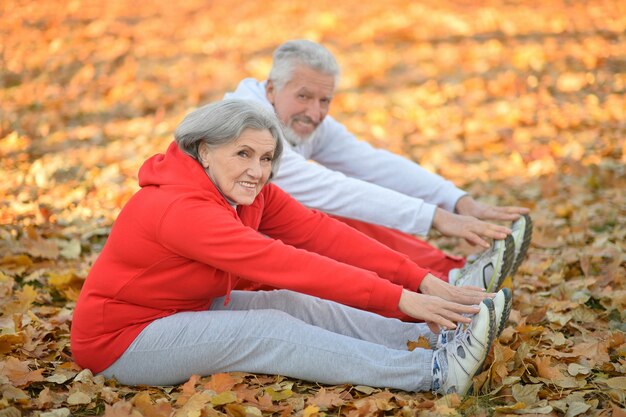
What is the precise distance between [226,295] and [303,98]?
1.37 m

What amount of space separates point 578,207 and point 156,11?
8.59 m

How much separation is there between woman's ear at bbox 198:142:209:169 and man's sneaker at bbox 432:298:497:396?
1.13 meters

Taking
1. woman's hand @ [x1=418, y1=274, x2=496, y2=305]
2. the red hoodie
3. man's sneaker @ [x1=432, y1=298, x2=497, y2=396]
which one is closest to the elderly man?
woman's hand @ [x1=418, y1=274, x2=496, y2=305]

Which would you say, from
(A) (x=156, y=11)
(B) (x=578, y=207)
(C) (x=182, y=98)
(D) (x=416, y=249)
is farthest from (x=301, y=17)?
(D) (x=416, y=249)

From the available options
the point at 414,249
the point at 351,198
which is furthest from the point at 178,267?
the point at 414,249

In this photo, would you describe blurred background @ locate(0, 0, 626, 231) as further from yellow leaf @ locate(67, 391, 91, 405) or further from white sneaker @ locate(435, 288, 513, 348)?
white sneaker @ locate(435, 288, 513, 348)

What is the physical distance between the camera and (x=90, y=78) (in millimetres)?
8719

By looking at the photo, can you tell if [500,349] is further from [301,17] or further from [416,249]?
[301,17]

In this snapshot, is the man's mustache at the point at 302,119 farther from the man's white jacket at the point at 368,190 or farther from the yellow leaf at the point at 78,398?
the yellow leaf at the point at 78,398

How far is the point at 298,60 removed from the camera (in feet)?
12.5

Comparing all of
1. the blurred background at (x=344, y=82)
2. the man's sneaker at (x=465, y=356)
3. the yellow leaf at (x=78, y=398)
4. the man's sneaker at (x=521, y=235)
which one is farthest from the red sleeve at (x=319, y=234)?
the blurred background at (x=344, y=82)

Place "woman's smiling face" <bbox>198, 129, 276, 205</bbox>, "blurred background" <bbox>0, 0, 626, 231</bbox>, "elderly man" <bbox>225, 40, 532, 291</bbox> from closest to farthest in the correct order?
"woman's smiling face" <bbox>198, 129, 276, 205</bbox>
"elderly man" <bbox>225, 40, 532, 291</bbox>
"blurred background" <bbox>0, 0, 626, 231</bbox>

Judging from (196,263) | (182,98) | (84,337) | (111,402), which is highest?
(182,98)

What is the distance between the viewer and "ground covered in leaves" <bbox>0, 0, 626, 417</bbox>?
2.78m
